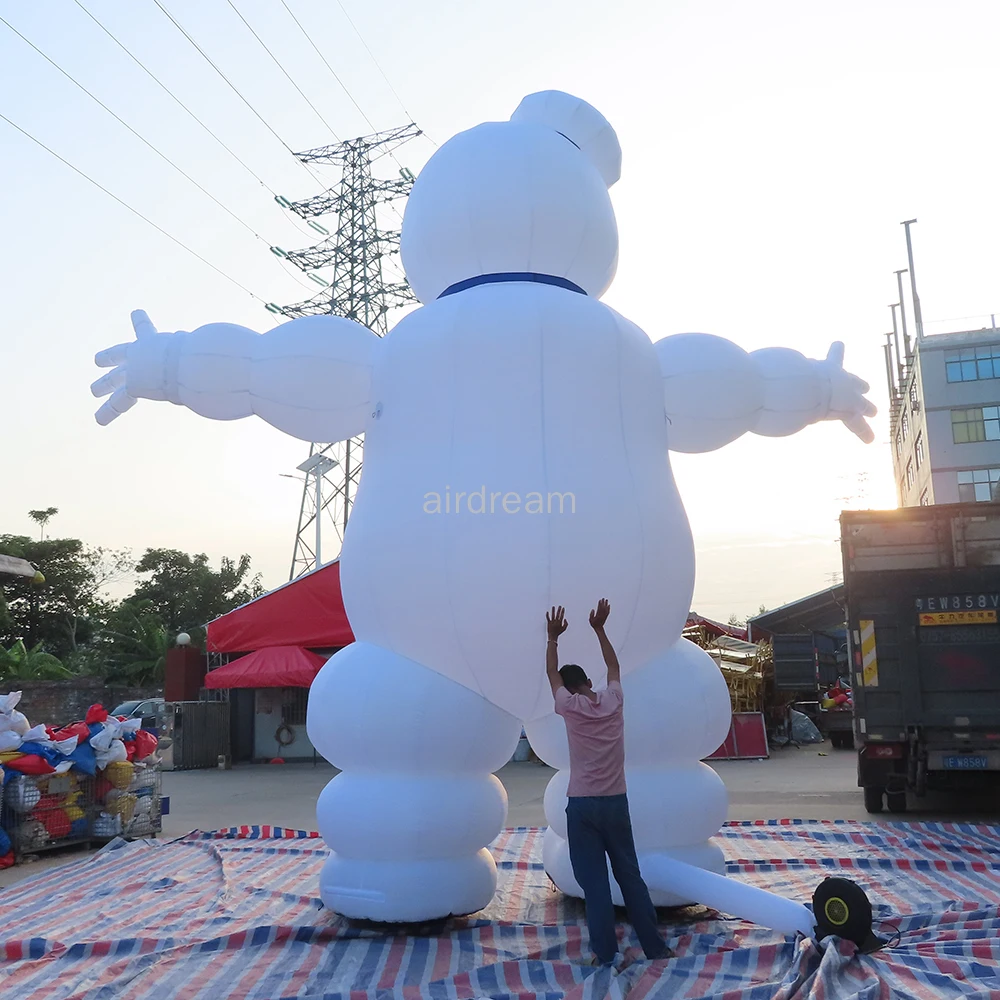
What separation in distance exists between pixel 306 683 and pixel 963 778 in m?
7.28

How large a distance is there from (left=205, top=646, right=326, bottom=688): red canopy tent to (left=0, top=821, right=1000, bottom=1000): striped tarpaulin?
626 centimetres

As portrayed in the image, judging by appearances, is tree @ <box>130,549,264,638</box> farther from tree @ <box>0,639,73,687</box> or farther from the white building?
the white building

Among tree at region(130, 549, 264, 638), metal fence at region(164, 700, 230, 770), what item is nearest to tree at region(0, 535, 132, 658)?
tree at region(130, 549, 264, 638)

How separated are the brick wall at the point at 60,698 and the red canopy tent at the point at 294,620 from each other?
32.3 ft

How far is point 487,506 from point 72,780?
14.2ft

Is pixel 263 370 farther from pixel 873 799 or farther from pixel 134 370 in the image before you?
pixel 873 799

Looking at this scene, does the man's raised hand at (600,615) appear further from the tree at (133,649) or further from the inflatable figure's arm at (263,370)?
the tree at (133,649)

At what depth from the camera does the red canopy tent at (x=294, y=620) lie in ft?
40.3

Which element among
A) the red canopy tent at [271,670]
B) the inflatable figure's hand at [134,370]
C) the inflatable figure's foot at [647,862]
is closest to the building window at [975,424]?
the red canopy tent at [271,670]

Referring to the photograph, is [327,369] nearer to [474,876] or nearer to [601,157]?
[601,157]

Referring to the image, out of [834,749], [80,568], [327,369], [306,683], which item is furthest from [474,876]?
[80,568]

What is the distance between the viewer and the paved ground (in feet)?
24.2

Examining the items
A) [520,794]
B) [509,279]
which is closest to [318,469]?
[520,794]

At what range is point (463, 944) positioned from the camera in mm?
3689
